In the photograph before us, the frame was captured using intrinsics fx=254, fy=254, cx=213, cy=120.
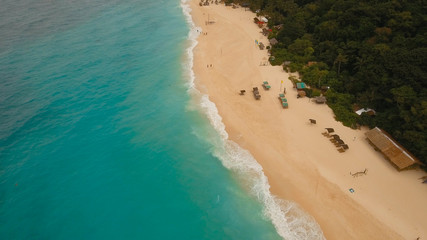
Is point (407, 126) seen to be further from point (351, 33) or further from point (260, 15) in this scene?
point (260, 15)

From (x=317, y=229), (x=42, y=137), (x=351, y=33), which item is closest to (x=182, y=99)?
(x=42, y=137)

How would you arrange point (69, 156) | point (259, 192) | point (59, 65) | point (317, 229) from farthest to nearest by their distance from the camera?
1. point (59, 65)
2. point (69, 156)
3. point (259, 192)
4. point (317, 229)

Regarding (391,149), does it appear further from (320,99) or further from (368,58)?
(368,58)

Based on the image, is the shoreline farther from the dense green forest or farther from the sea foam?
the dense green forest

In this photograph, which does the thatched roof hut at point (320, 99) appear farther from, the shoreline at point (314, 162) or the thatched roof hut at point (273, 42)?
the thatched roof hut at point (273, 42)

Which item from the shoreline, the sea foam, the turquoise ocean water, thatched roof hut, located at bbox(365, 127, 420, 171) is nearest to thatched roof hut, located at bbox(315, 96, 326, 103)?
the shoreline

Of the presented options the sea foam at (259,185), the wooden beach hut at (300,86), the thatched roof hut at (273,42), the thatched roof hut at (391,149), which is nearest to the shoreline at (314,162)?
the sea foam at (259,185)
